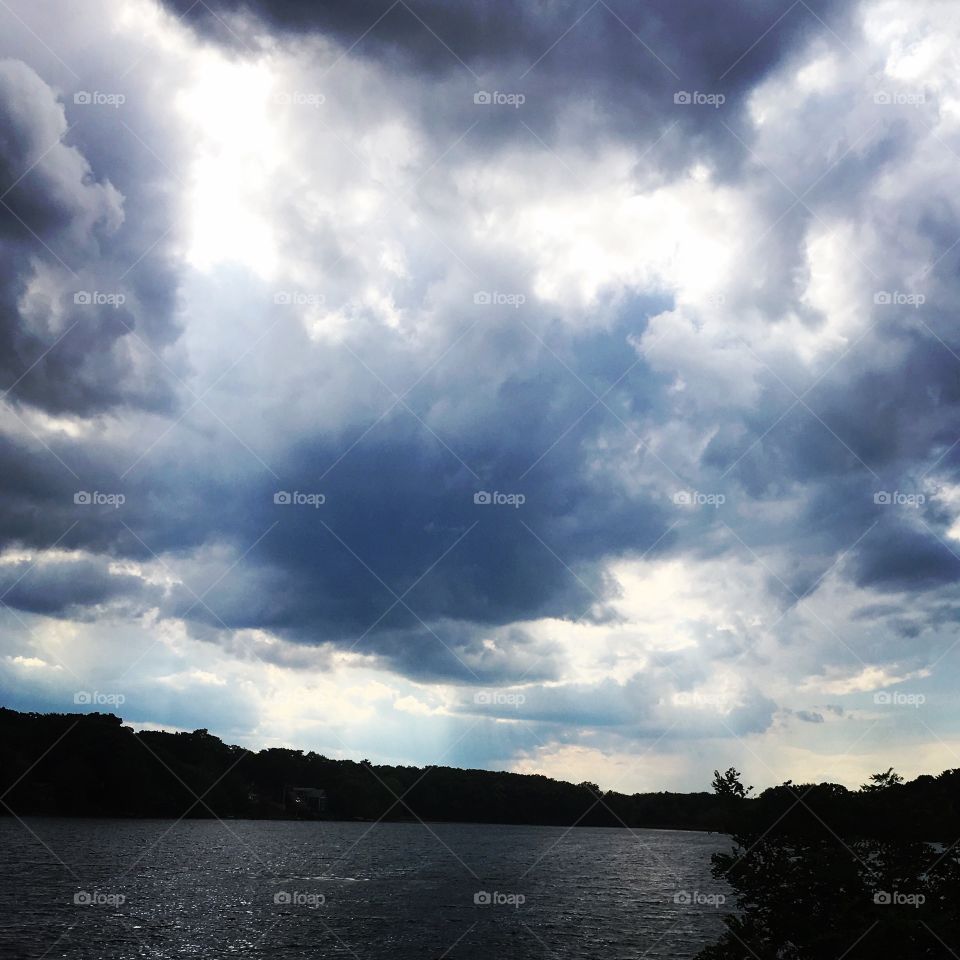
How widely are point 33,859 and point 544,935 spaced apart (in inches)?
2615

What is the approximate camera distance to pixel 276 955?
49344mm

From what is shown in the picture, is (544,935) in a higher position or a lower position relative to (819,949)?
lower

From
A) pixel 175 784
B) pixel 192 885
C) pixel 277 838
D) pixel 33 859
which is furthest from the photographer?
pixel 175 784

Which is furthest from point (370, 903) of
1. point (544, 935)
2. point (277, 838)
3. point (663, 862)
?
point (663, 862)

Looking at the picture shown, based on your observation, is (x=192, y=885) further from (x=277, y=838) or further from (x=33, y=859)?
(x=277, y=838)

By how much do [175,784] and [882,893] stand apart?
211 meters

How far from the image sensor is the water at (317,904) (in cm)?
5278

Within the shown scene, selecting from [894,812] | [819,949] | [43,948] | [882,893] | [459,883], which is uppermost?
[894,812]

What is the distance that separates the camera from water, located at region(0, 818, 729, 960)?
52.8 meters

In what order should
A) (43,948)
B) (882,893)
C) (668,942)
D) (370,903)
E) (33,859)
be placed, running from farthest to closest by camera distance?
(33,859), (370,903), (668,942), (43,948), (882,893)

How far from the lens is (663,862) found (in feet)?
546

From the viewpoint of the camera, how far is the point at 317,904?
7062 cm

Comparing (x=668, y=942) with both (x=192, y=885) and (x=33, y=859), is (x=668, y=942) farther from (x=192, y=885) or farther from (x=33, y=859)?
(x=33, y=859)

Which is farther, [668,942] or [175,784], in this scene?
[175,784]
